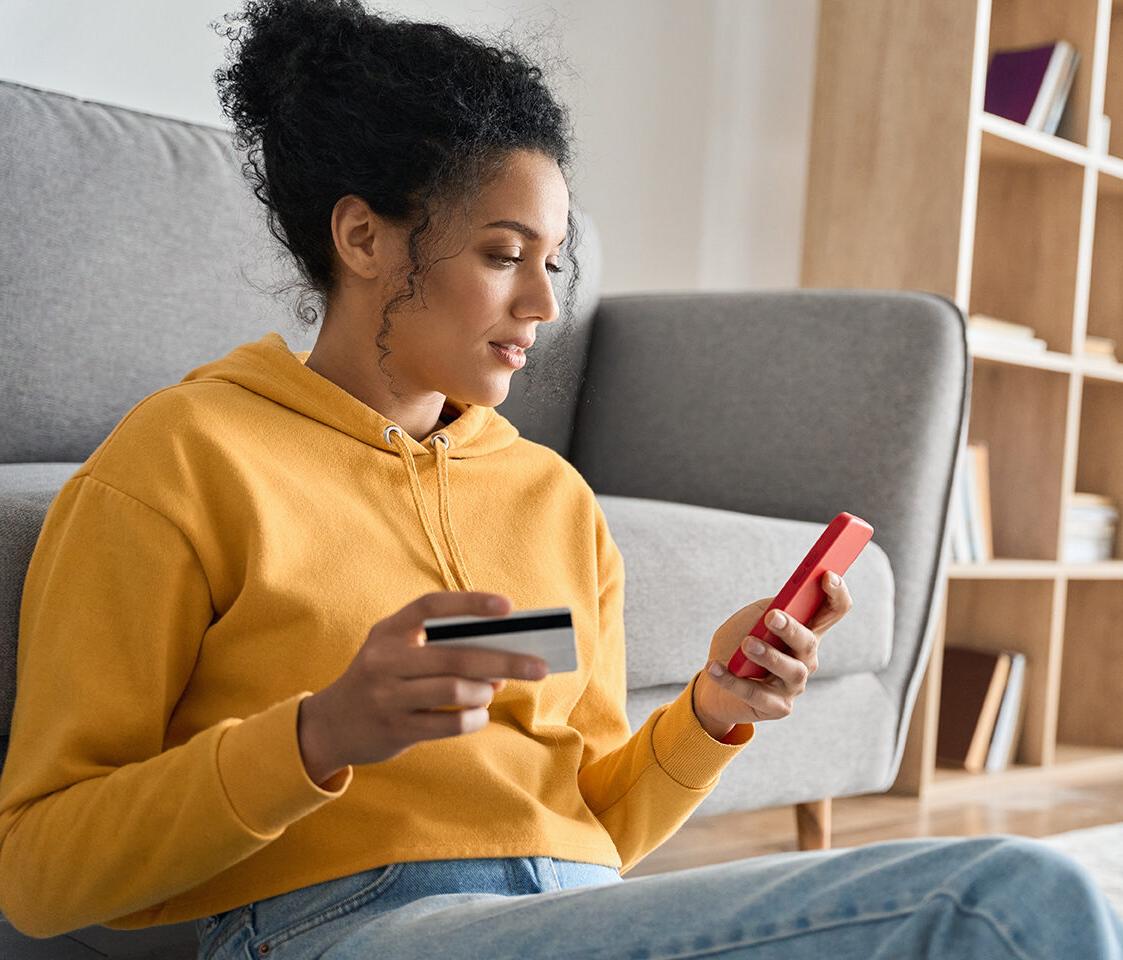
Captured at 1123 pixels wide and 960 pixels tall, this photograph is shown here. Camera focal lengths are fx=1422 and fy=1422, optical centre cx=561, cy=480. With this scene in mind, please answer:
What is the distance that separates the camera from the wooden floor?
6.49 feet

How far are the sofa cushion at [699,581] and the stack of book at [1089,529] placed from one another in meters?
1.27

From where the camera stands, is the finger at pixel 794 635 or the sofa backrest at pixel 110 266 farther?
the sofa backrest at pixel 110 266

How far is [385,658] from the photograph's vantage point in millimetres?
624

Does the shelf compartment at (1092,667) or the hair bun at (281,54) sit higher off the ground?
the hair bun at (281,54)

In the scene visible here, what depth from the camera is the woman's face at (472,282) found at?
904 millimetres

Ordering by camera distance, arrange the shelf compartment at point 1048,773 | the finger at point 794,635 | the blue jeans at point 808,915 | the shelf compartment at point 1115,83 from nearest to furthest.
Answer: the blue jeans at point 808,915 < the finger at point 794,635 < the shelf compartment at point 1048,773 < the shelf compartment at point 1115,83

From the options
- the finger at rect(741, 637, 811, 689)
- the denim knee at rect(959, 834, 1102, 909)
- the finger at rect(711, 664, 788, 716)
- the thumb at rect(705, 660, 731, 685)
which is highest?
the denim knee at rect(959, 834, 1102, 909)

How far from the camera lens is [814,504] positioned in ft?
6.03

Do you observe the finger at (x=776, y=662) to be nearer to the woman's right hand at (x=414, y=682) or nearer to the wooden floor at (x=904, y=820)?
the woman's right hand at (x=414, y=682)

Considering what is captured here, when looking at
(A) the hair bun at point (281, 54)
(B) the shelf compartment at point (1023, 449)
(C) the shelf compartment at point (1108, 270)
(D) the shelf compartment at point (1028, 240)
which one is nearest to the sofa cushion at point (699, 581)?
(A) the hair bun at point (281, 54)

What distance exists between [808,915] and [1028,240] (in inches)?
98.9

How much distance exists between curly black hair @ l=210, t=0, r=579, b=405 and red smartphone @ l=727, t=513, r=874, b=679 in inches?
11.9

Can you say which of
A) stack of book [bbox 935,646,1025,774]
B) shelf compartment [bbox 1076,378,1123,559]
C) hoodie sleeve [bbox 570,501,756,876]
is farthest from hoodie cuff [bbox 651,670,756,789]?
shelf compartment [bbox 1076,378,1123,559]

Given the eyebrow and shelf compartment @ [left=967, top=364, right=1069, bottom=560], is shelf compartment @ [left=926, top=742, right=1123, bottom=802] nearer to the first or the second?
shelf compartment @ [left=967, top=364, right=1069, bottom=560]
